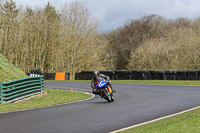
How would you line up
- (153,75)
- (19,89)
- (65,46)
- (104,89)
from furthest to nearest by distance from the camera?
(65,46), (153,75), (19,89), (104,89)

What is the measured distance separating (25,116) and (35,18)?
46.4m

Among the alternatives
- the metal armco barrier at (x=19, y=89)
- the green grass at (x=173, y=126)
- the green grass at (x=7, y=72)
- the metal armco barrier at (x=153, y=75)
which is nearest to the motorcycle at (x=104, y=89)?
the metal armco barrier at (x=19, y=89)

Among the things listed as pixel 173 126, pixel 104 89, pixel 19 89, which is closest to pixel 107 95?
pixel 104 89

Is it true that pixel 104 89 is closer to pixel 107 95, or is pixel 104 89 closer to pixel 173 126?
pixel 107 95

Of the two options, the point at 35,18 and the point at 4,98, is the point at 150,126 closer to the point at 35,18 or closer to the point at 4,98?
the point at 4,98

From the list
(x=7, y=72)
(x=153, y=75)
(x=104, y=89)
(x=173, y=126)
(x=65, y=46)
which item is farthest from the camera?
(x=65, y=46)

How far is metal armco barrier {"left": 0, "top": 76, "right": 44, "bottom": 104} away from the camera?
17889 millimetres

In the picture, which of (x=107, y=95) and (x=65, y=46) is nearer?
(x=107, y=95)

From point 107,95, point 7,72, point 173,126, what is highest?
point 7,72

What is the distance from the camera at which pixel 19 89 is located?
63.6 feet

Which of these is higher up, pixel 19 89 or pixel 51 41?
pixel 51 41

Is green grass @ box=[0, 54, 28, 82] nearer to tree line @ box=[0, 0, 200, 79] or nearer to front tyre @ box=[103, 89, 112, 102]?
front tyre @ box=[103, 89, 112, 102]

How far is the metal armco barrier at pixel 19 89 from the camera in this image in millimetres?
17889

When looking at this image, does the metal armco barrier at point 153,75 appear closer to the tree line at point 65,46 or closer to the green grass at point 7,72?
the tree line at point 65,46
